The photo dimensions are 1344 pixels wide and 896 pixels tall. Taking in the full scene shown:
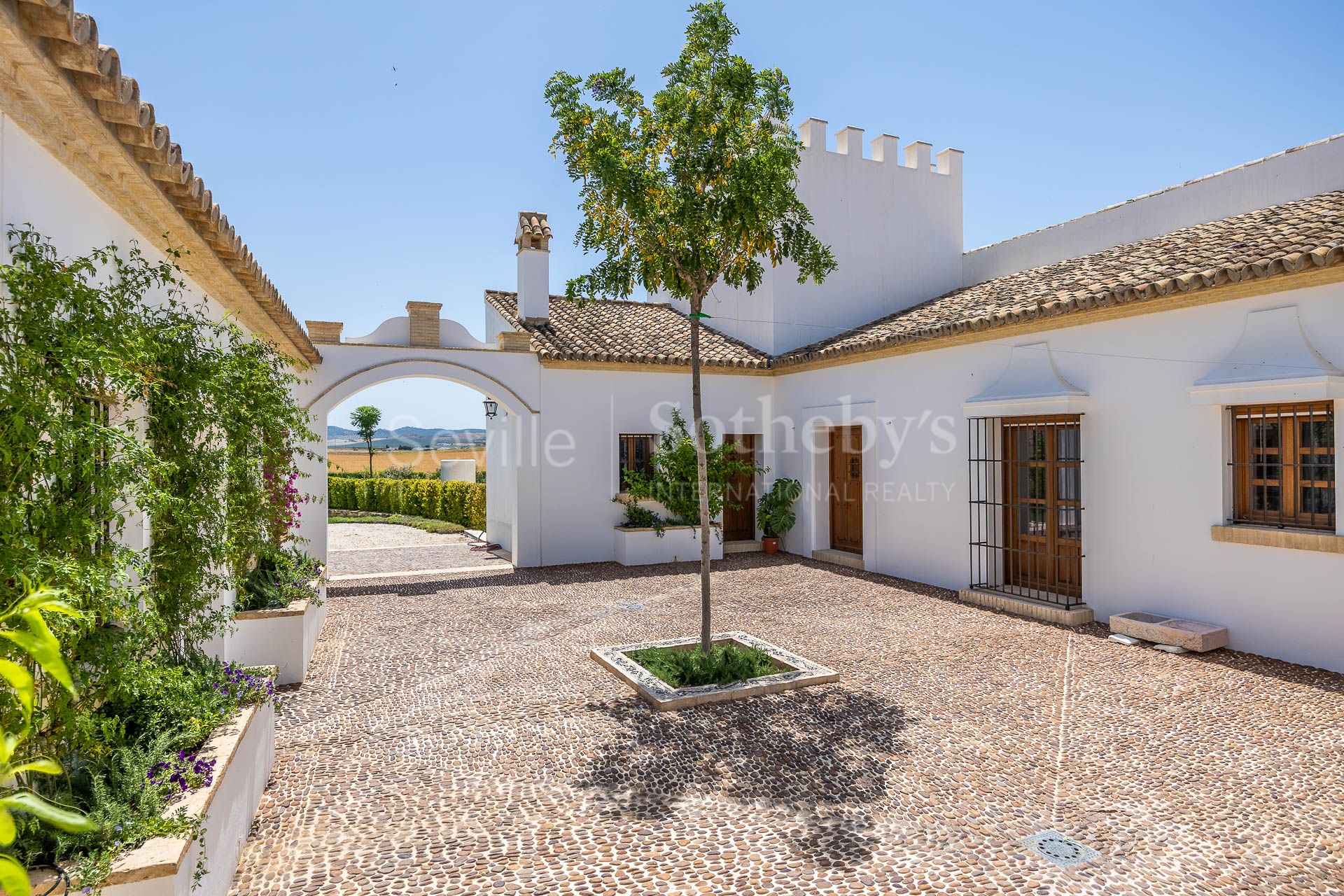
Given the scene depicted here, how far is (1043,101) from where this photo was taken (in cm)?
951

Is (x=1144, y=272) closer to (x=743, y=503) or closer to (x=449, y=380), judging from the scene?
(x=743, y=503)

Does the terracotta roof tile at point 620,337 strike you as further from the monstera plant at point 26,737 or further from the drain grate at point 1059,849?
the monstera plant at point 26,737

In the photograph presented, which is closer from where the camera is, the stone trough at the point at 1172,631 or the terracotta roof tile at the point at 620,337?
the stone trough at the point at 1172,631

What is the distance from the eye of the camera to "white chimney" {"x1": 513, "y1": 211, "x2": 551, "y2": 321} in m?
13.7

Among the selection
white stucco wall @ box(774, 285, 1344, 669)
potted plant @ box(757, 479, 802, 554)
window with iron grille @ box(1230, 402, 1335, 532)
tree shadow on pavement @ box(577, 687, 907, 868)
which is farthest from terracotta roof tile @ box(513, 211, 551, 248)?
window with iron grille @ box(1230, 402, 1335, 532)

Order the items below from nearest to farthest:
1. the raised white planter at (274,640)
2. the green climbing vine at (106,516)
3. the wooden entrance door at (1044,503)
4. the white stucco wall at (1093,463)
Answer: the green climbing vine at (106,516)
the raised white planter at (274,640)
the white stucco wall at (1093,463)
the wooden entrance door at (1044,503)

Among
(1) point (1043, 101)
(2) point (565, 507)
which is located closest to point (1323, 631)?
(1) point (1043, 101)

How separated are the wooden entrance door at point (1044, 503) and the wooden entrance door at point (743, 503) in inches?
217

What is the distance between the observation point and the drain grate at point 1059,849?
3623 millimetres

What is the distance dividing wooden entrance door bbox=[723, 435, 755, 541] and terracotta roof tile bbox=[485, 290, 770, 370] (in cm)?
177

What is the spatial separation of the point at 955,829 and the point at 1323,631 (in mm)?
5046

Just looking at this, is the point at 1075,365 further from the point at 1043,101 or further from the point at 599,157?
the point at 599,157

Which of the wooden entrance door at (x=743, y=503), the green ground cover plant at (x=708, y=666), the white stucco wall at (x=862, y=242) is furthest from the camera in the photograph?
the wooden entrance door at (x=743, y=503)

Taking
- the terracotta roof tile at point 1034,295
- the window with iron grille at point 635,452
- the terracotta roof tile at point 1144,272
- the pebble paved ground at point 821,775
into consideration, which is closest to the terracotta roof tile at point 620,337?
the terracotta roof tile at point 1034,295
